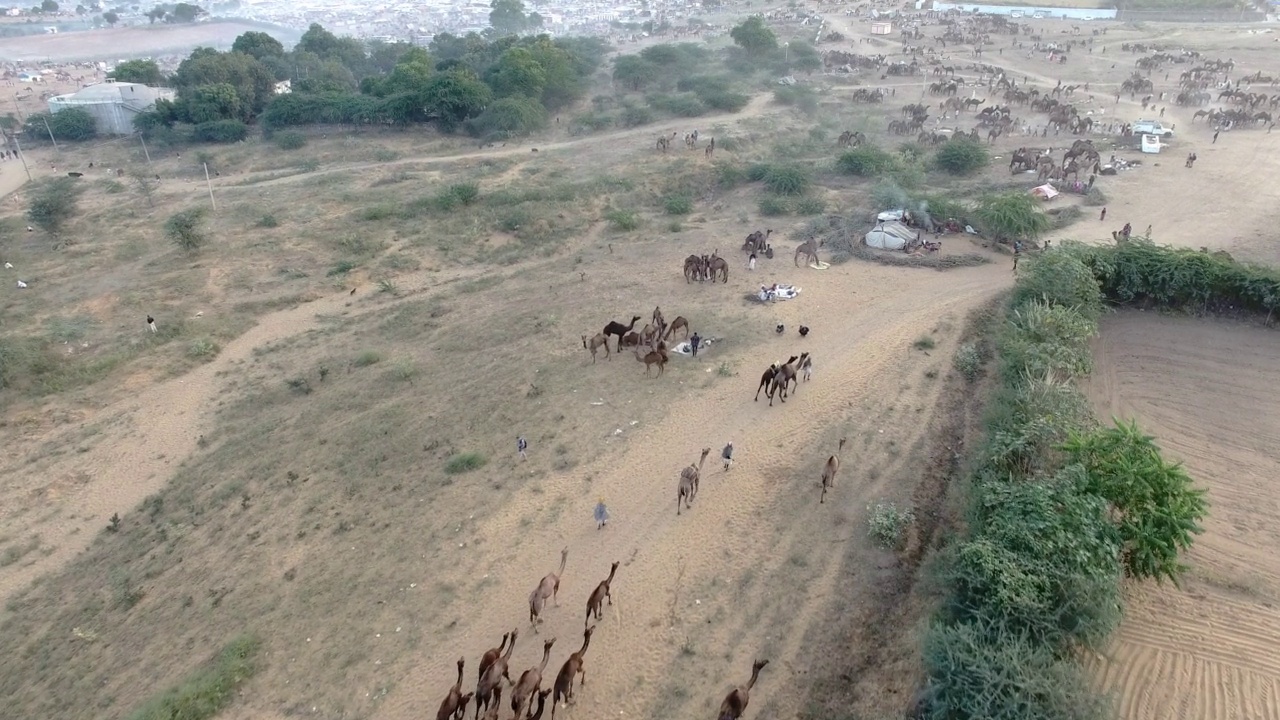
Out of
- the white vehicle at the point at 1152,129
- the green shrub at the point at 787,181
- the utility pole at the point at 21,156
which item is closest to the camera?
the green shrub at the point at 787,181

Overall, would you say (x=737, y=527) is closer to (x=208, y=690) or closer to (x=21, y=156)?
(x=208, y=690)

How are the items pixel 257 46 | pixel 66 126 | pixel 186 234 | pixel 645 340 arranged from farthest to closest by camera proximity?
pixel 257 46 → pixel 66 126 → pixel 186 234 → pixel 645 340

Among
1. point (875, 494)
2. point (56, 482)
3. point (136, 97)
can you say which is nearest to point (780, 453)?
point (875, 494)

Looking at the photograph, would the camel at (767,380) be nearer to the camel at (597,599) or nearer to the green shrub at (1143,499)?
the green shrub at (1143,499)

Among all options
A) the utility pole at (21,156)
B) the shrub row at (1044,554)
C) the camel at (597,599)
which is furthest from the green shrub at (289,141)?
the shrub row at (1044,554)

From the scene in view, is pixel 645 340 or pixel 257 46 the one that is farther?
pixel 257 46

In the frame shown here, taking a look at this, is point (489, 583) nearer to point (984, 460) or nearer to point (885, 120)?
point (984, 460)

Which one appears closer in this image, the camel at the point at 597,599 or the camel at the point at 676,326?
the camel at the point at 597,599

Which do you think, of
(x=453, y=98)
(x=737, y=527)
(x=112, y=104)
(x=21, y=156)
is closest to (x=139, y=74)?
(x=112, y=104)
